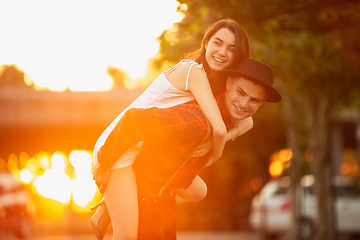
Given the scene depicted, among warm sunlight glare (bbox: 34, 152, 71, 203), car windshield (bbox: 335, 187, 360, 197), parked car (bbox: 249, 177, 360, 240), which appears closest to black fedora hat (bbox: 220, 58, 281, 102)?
parked car (bbox: 249, 177, 360, 240)

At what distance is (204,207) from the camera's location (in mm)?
24312

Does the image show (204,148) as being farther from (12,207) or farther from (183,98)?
(12,207)

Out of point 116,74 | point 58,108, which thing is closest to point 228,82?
point 58,108

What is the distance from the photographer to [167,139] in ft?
10.4

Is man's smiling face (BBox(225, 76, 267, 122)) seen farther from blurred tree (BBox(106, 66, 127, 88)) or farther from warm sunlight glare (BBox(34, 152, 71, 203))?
blurred tree (BBox(106, 66, 127, 88))

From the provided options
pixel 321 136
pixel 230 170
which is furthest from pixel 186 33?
pixel 230 170

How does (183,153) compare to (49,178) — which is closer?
(183,153)

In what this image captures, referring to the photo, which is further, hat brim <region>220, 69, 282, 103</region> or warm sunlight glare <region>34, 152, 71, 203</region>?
warm sunlight glare <region>34, 152, 71, 203</region>

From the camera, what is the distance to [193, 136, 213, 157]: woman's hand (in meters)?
3.34

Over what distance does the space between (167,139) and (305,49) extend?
763 centimetres

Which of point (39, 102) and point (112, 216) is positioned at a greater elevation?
point (39, 102)

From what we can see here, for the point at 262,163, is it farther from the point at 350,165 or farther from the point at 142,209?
the point at 350,165

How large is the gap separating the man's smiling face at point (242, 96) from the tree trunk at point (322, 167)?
9644 millimetres

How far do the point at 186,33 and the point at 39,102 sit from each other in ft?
72.7
